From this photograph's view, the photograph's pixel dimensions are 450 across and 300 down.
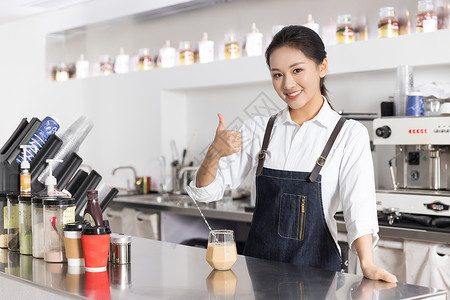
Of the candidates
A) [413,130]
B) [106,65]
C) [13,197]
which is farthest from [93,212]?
[106,65]

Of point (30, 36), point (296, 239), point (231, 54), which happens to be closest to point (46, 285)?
point (296, 239)

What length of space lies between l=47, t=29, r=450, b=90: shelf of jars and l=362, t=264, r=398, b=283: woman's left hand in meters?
1.97

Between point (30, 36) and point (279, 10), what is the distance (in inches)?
112

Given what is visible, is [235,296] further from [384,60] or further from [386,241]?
[384,60]

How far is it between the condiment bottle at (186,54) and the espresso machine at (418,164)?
199 cm

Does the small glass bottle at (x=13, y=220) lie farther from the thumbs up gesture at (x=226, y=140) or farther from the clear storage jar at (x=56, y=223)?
the thumbs up gesture at (x=226, y=140)

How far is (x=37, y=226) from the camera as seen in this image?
208 centimetres

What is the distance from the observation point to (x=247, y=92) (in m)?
4.62

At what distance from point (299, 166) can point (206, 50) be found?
2.70 meters

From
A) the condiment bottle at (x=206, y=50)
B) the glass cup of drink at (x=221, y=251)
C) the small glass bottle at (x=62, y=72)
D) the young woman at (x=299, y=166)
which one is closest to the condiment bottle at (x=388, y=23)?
the condiment bottle at (x=206, y=50)

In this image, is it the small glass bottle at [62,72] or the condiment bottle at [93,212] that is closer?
the condiment bottle at [93,212]

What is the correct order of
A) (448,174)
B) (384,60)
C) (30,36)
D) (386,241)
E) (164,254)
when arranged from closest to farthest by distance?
(164,254) → (386,241) → (448,174) → (384,60) → (30,36)

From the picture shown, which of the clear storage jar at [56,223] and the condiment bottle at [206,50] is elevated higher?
the condiment bottle at [206,50]

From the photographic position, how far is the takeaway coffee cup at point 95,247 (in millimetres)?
1829
